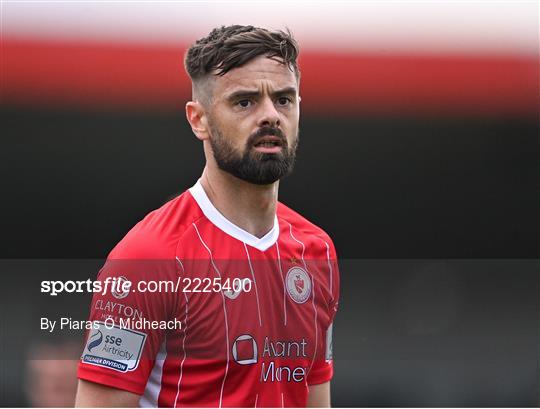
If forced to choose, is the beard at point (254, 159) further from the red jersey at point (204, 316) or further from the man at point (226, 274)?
the red jersey at point (204, 316)

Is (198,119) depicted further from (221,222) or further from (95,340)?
(95,340)

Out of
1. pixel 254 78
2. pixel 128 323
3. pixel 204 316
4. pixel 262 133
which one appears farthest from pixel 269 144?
pixel 128 323

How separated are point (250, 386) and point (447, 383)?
3.54 feet

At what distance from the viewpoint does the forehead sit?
2.06 m

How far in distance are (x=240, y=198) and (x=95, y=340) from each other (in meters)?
0.55

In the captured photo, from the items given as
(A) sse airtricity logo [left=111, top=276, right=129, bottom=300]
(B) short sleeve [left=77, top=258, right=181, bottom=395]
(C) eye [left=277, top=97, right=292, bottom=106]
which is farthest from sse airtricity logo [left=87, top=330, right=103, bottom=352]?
(C) eye [left=277, top=97, right=292, bottom=106]

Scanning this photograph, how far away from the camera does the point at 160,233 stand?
206cm

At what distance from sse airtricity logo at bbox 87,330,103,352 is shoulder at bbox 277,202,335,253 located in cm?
63

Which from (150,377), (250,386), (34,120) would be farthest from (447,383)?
(34,120)

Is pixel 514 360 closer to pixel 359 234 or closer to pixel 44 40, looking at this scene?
pixel 359 234

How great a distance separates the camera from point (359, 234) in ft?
8.57

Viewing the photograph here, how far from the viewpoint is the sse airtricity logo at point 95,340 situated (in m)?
1.99

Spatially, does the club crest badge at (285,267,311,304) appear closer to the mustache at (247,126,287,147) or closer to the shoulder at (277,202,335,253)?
the shoulder at (277,202,335,253)

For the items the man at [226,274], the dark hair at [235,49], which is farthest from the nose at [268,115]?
the dark hair at [235,49]
